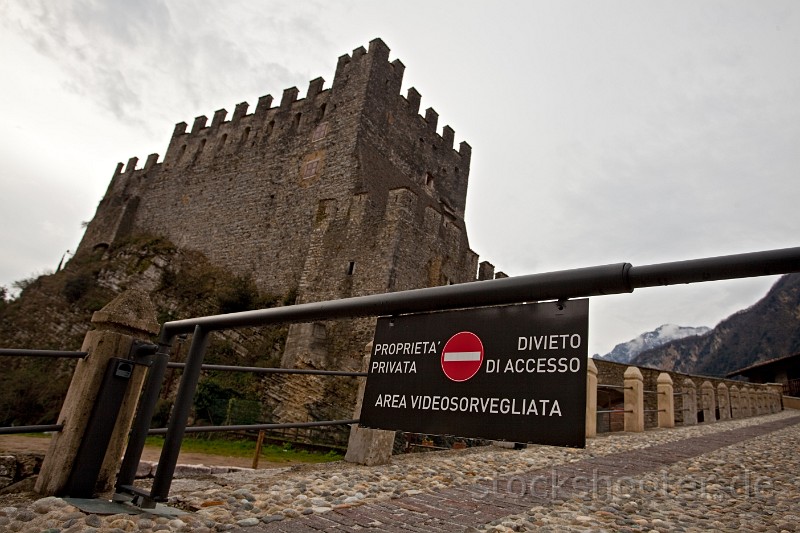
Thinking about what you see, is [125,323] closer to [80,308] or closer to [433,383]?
[433,383]

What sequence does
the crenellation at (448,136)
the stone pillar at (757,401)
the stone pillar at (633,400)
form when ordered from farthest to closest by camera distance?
the crenellation at (448,136)
the stone pillar at (757,401)
the stone pillar at (633,400)

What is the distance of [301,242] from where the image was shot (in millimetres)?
18734

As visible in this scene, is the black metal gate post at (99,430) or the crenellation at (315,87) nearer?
the black metal gate post at (99,430)

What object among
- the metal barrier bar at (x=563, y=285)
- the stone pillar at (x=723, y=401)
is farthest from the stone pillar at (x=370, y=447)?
the stone pillar at (x=723, y=401)

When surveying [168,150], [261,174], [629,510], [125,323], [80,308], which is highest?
[168,150]

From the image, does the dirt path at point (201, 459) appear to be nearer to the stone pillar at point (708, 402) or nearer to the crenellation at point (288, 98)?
the stone pillar at point (708, 402)

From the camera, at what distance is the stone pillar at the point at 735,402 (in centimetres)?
1822

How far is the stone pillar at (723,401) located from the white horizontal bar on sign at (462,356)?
19.2 m

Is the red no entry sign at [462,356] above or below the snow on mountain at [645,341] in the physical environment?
below

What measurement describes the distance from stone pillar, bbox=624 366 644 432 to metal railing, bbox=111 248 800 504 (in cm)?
1040

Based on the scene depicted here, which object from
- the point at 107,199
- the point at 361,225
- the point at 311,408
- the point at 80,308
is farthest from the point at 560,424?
the point at 107,199

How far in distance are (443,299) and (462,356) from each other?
0.23 metres

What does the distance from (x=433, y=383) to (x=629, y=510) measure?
8.98ft

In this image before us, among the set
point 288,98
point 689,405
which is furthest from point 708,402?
point 288,98
